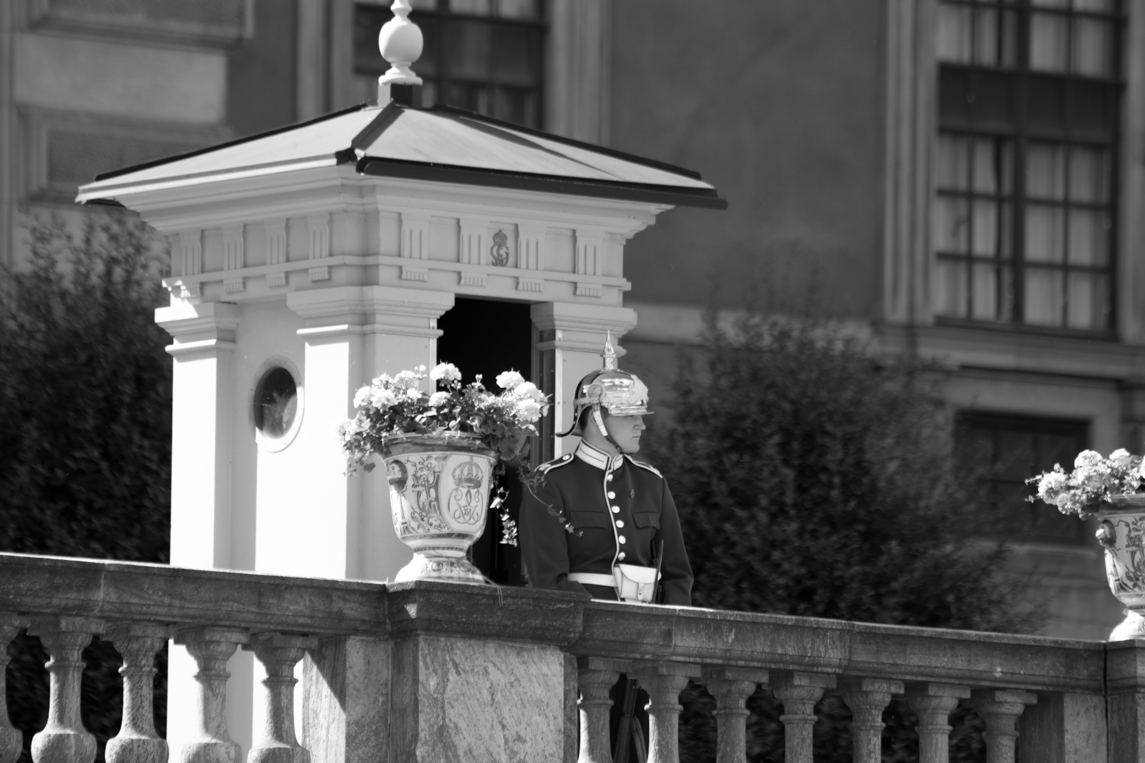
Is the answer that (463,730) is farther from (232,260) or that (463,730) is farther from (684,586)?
(232,260)

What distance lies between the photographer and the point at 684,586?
9.73m

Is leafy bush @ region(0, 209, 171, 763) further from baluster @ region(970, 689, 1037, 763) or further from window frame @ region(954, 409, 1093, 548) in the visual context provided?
window frame @ region(954, 409, 1093, 548)

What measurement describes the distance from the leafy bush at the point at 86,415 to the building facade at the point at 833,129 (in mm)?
3060

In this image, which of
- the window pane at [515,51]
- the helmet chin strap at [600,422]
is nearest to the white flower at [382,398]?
the helmet chin strap at [600,422]

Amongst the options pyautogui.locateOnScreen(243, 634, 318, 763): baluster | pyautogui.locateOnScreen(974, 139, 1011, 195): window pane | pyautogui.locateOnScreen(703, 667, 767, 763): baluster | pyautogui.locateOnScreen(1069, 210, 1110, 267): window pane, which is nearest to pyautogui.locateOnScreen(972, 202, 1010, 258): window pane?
pyautogui.locateOnScreen(974, 139, 1011, 195): window pane

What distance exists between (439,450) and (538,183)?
1.86 meters

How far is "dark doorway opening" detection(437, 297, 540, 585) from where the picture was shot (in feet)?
34.2

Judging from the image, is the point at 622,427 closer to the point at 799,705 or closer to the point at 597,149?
the point at 799,705

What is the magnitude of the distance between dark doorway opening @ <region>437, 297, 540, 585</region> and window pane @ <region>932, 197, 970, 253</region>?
478 inches

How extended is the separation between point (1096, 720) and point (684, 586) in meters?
1.54

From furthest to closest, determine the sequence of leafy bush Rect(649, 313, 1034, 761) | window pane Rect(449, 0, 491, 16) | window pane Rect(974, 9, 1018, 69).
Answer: window pane Rect(974, 9, 1018, 69) < window pane Rect(449, 0, 491, 16) < leafy bush Rect(649, 313, 1034, 761)

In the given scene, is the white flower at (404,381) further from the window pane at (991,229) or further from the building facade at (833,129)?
the window pane at (991,229)

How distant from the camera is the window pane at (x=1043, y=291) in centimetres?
2280

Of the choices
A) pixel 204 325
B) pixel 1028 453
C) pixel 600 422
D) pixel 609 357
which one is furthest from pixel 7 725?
pixel 1028 453
